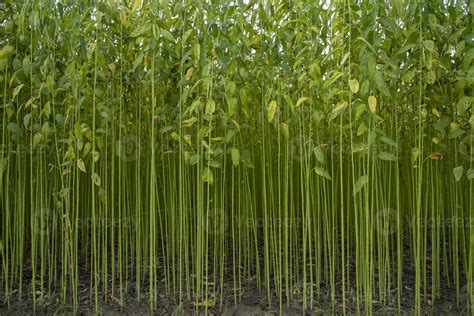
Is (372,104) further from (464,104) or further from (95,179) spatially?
(95,179)

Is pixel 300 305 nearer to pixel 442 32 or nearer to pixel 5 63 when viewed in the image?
pixel 442 32

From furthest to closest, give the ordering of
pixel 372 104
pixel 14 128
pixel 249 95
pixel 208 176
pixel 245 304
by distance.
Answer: pixel 249 95 → pixel 245 304 → pixel 14 128 → pixel 208 176 → pixel 372 104

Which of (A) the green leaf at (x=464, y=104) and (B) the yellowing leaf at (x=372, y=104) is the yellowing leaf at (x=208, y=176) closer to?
(B) the yellowing leaf at (x=372, y=104)

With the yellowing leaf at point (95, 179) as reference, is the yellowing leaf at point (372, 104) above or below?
above

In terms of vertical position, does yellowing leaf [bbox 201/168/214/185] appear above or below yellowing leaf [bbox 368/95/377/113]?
below

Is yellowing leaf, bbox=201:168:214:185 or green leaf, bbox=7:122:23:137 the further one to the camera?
green leaf, bbox=7:122:23:137

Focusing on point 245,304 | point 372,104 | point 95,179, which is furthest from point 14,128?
point 372,104

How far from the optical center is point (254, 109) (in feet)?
7.07

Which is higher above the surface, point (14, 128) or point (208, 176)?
point (14, 128)

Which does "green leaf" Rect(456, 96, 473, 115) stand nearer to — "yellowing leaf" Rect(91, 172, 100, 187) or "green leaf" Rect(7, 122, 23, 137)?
"yellowing leaf" Rect(91, 172, 100, 187)

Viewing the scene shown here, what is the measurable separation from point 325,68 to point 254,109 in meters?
0.49

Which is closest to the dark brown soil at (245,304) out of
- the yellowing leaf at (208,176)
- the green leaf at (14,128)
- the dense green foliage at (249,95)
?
the dense green foliage at (249,95)

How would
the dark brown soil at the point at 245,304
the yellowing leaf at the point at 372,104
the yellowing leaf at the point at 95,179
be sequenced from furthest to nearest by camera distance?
the dark brown soil at the point at 245,304 < the yellowing leaf at the point at 95,179 < the yellowing leaf at the point at 372,104

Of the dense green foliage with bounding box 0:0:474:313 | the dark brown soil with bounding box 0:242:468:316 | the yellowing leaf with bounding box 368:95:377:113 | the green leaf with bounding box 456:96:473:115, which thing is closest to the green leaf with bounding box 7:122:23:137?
the dense green foliage with bounding box 0:0:474:313
